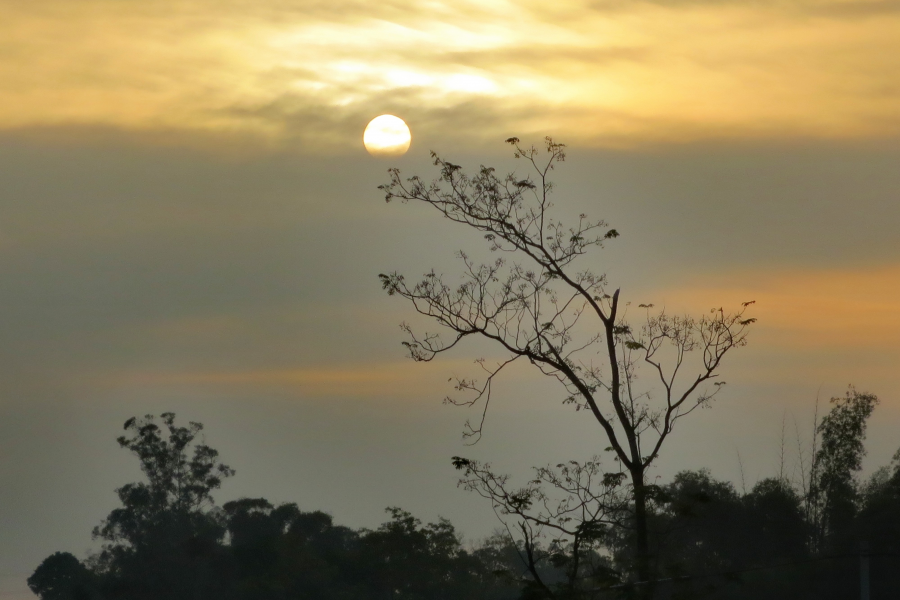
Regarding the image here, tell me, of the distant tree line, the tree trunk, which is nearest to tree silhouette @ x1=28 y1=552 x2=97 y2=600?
the distant tree line

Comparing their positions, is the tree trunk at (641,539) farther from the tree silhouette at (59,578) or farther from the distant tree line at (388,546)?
the tree silhouette at (59,578)

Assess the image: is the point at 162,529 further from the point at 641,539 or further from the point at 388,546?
the point at 641,539

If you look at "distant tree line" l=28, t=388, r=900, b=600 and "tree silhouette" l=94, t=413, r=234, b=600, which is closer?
"distant tree line" l=28, t=388, r=900, b=600

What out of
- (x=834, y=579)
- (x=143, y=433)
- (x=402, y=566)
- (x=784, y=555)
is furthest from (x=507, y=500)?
(x=143, y=433)

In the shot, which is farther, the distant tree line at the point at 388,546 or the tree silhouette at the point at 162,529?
the tree silhouette at the point at 162,529

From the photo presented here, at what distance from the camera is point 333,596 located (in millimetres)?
54500

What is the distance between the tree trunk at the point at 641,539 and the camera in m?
10.1

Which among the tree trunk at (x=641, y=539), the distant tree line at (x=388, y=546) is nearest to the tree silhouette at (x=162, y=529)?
the distant tree line at (x=388, y=546)

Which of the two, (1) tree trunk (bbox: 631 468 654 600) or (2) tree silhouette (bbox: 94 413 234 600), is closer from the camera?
(1) tree trunk (bbox: 631 468 654 600)

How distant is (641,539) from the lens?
11398 millimetres

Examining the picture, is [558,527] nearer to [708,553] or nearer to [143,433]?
[708,553]

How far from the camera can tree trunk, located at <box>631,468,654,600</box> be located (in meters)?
10.1

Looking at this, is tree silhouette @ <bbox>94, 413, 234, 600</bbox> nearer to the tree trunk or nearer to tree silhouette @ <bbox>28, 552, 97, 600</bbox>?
tree silhouette @ <bbox>28, 552, 97, 600</bbox>

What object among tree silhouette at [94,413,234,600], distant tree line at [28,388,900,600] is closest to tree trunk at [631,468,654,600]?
distant tree line at [28,388,900,600]
